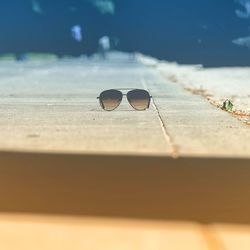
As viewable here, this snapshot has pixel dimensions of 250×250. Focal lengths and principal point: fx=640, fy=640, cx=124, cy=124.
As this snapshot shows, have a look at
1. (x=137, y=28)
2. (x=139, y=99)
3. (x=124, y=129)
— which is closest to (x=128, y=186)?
(x=124, y=129)

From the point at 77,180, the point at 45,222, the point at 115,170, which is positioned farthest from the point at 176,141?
the point at 45,222

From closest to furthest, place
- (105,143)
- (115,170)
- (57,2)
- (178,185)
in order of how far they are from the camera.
→ (178,185), (115,170), (105,143), (57,2)

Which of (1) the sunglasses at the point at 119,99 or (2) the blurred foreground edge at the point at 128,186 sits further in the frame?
(1) the sunglasses at the point at 119,99

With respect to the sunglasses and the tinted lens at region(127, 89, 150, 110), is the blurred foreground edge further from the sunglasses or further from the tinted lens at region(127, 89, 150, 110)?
the tinted lens at region(127, 89, 150, 110)

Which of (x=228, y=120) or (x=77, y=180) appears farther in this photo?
(x=228, y=120)

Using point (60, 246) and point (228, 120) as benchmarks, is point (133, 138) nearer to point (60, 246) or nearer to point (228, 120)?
point (228, 120)

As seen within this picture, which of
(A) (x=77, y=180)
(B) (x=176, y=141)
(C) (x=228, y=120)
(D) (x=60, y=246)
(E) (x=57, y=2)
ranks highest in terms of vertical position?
(D) (x=60, y=246)

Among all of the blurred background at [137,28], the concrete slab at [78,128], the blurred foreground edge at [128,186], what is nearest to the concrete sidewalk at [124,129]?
the concrete slab at [78,128]

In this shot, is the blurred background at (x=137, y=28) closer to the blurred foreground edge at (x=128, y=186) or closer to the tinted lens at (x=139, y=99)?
the tinted lens at (x=139, y=99)
